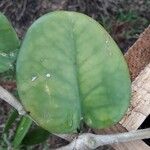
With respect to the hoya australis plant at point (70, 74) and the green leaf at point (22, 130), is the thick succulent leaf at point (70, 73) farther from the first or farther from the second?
the green leaf at point (22, 130)

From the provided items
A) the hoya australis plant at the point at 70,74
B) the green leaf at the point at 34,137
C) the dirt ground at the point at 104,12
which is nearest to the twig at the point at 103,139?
the hoya australis plant at the point at 70,74

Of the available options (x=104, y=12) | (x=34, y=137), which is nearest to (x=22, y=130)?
(x=34, y=137)

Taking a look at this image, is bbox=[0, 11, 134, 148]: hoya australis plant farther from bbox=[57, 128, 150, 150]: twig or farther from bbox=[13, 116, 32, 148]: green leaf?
bbox=[13, 116, 32, 148]: green leaf

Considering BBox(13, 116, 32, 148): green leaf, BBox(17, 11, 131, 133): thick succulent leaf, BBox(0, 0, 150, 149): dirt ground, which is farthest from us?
BBox(0, 0, 150, 149): dirt ground

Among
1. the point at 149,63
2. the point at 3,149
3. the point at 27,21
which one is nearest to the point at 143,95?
the point at 149,63

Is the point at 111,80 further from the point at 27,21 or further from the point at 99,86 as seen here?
the point at 27,21

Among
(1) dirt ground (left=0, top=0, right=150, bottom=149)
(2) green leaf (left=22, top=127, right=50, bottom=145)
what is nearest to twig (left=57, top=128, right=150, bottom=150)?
(2) green leaf (left=22, top=127, right=50, bottom=145)

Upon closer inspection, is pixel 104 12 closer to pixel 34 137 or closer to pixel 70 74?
pixel 34 137
